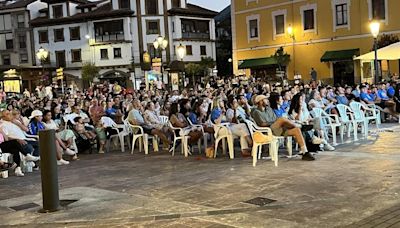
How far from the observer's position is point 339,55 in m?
34.2

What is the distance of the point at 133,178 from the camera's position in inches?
367

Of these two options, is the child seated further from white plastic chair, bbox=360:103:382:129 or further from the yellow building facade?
the yellow building facade

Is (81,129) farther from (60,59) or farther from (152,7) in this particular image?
(60,59)

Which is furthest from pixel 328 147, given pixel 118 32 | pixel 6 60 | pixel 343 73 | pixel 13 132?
pixel 6 60

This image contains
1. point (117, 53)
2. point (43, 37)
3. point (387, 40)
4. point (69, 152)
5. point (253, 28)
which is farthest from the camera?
point (43, 37)

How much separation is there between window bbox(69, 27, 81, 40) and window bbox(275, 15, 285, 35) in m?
27.8

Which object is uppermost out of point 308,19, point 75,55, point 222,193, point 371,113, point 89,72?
point 75,55

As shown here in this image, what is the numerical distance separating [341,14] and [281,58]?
4.87 meters

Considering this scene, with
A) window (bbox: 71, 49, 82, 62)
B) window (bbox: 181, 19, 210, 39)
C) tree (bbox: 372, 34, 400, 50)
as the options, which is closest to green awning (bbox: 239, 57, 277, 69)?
tree (bbox: 372, 34, 400, 50)

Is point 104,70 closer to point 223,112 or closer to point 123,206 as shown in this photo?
point 223,112

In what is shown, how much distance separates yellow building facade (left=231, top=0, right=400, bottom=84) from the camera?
33.3 meters

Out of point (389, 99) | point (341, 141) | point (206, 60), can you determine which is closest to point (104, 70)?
point (206, 60)

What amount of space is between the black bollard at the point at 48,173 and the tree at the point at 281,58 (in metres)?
30.6

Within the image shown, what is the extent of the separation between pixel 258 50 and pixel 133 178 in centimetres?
3094
